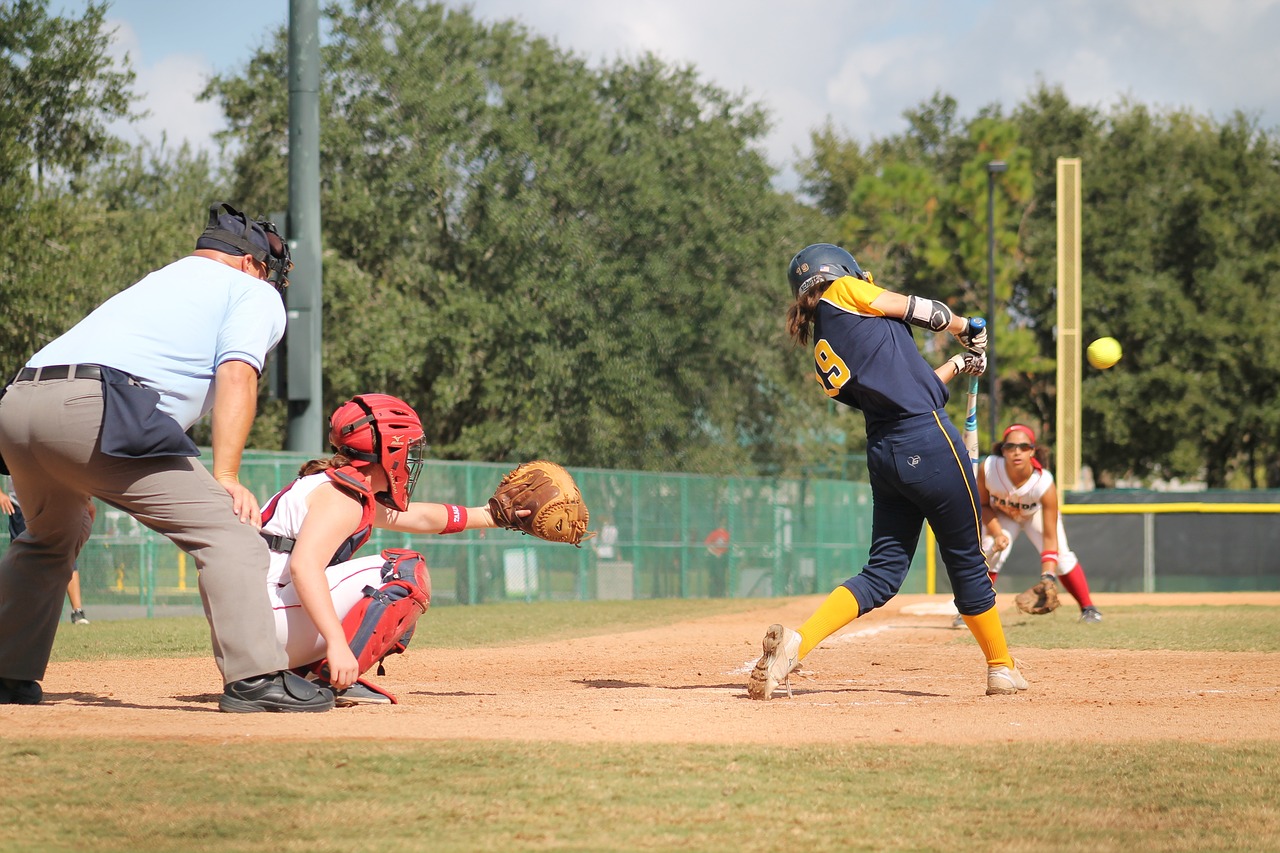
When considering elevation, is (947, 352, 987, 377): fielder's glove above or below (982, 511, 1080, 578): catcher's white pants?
above

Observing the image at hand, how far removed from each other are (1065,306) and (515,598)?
968 centimetres

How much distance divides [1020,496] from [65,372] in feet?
28.7

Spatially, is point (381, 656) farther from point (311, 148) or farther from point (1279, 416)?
point (1279, 416)

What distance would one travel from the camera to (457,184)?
24.8 meters

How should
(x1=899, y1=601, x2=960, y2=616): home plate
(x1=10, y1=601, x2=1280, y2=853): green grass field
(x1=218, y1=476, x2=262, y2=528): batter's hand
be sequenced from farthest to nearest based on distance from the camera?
(x1=899, y1=601, x2=960, y2=616): home plate < (x1=218, y1=476, x2=262, y2=528): batter's hand < (x1=10, y1=601, x2=1280, y2=853): green grass field

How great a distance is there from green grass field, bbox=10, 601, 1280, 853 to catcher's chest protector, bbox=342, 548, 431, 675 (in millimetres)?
1135

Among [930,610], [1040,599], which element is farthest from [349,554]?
[930,610]

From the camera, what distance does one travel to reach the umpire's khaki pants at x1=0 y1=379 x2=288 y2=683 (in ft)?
16.2

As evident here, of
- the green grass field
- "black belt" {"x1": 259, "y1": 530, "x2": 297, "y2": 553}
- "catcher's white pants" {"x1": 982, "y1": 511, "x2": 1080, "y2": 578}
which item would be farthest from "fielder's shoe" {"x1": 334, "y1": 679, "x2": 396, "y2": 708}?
"catcher's white pants" {"x1": 982, "y1": 511, "x2": 1080, "y2": 578}

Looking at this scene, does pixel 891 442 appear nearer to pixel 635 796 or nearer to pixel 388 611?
pixel 388 611

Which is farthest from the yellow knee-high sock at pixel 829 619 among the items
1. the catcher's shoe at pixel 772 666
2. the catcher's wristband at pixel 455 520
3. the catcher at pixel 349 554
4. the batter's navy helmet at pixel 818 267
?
the catcher at pixel 349 554

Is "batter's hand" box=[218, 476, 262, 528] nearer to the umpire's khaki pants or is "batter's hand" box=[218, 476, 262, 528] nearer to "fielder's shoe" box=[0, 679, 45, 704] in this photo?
the umpire's khaki pants

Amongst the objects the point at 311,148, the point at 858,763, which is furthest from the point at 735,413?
the point at 858,763

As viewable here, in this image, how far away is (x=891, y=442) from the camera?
643 cm
